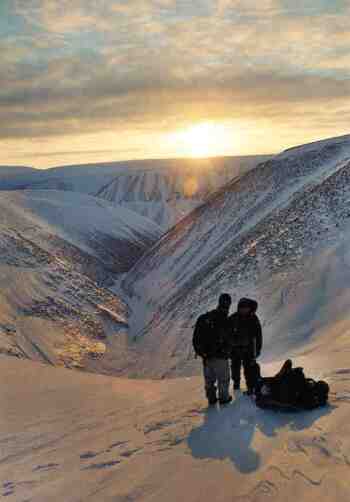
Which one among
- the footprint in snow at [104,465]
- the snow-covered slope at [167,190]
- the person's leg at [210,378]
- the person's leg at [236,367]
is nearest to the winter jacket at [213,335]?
the person's leg at [210,378]

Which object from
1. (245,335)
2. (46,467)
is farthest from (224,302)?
(46,467)

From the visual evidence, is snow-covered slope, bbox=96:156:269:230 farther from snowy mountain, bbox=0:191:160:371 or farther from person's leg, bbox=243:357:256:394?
person's leg, bbox=243:357:256:394

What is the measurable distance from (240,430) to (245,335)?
1.77 meters

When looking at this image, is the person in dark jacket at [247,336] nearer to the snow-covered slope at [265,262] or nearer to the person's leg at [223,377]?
the person's leg at [223,377]

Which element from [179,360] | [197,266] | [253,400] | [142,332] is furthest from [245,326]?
[197,266]

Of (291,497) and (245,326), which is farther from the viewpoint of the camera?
(245,326)

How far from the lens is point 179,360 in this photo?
784 inches

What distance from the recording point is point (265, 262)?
24.6 m

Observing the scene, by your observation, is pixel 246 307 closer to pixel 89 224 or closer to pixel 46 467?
pixel 46 467

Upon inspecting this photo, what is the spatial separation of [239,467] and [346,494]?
1185 mm

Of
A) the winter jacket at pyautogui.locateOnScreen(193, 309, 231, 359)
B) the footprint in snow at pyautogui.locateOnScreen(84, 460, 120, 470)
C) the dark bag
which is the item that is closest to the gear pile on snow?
the dark bag

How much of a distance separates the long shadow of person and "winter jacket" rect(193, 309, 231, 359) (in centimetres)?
86

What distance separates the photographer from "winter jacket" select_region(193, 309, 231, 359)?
23.5ft

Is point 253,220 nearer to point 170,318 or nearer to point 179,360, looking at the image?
point 170,318
